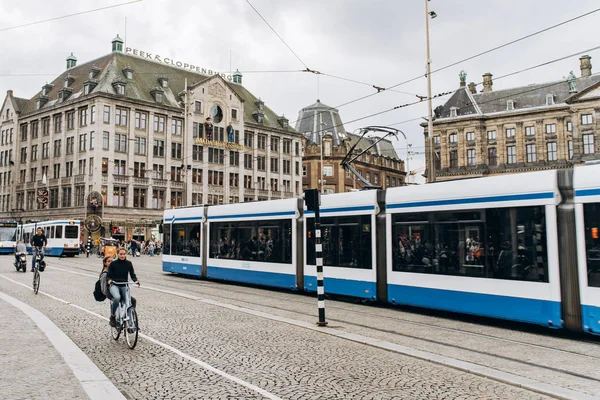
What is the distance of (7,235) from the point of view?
40844 millimetres

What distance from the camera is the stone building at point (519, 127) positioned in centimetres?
6438

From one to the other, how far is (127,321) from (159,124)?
187ft

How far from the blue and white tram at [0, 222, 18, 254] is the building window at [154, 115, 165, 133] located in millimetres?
24239

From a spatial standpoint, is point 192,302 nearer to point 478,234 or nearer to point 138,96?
point 478,234

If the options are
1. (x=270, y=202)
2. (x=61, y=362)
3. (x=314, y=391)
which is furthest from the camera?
(x=270, y=202)

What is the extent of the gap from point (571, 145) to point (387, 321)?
219 feet

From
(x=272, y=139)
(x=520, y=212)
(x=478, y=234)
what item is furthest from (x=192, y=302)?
(x=272, y=139)

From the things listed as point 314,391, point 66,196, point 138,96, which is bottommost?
point 314,391

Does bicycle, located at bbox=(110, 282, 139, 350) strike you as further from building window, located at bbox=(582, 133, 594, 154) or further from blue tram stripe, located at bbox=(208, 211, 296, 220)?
building window, located at bbox=(582, 133, 594, 154)

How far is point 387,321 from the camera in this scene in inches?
454

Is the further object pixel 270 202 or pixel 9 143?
pixel 9 143

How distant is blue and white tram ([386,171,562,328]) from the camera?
1008cm

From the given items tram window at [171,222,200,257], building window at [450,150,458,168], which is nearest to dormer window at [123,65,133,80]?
tram window at [171,222,200,257]

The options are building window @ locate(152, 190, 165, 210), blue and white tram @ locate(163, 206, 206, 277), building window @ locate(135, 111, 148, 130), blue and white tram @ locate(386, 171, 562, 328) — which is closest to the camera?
blue and white tram @ locate(386, 171, 562, 328)
